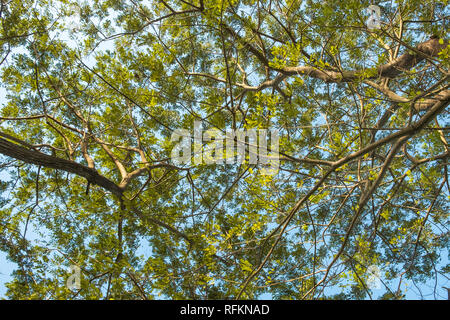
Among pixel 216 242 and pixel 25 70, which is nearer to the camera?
pixel 216 242

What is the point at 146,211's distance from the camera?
12.0 feet

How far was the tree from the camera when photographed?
2.98m

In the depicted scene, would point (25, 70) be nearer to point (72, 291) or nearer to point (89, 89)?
point (89, 89)

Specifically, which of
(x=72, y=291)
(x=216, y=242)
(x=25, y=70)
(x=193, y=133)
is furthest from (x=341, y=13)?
(x=25, y=70)

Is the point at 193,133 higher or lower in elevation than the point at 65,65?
lower

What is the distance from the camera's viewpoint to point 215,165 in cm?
460

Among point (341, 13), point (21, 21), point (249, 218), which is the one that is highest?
point (21, 21)

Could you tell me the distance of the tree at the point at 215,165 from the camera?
298cm

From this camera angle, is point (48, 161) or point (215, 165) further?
point (215, 165)

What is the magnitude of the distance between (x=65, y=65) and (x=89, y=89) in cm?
46
